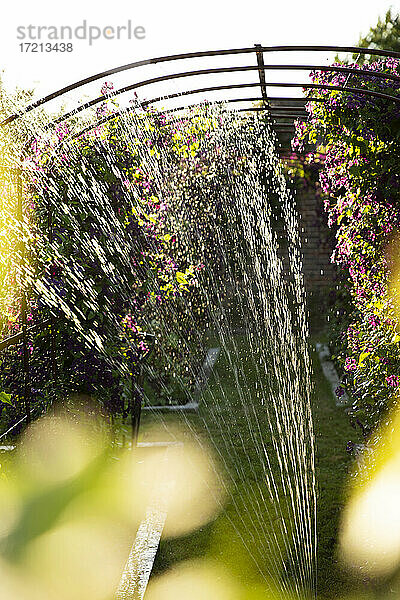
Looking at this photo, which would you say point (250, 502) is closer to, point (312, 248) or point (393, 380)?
point (393, 380)

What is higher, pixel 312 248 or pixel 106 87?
pixel 312 248

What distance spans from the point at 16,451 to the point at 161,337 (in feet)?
6.94

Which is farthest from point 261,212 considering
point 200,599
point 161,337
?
point 200,599

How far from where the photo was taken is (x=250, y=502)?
3.97 meters

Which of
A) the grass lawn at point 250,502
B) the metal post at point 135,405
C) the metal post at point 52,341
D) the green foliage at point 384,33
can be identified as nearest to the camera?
the grass lawn at point 250,502

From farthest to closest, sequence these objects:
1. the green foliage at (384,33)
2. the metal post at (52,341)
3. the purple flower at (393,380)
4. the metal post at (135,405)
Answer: the green foliage at (384,33), the metal post at (135,405), the metal post at (52,341), the purple flower at (393,380)

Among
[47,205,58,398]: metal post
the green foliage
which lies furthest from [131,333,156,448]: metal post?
the green foliage

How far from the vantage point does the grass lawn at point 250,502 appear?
3279mm

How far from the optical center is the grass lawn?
3.28 m

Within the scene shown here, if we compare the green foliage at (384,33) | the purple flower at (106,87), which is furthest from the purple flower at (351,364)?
the green foliage at (384,33)

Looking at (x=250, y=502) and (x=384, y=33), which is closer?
(x=250, y=502)

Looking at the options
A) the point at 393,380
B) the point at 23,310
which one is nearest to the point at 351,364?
the point at 393,380

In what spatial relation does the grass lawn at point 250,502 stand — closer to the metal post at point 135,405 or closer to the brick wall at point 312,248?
the metal post at point 135,405

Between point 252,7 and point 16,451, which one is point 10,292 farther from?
point 252,7
